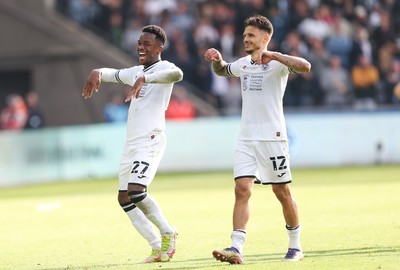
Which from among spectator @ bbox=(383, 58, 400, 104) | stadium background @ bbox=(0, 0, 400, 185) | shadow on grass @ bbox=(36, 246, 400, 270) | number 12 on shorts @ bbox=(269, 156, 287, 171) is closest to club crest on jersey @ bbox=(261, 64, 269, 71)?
number 12 on shorts @ bbox=(269, 156, 287, 171)

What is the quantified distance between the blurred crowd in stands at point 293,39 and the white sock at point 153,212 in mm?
17771

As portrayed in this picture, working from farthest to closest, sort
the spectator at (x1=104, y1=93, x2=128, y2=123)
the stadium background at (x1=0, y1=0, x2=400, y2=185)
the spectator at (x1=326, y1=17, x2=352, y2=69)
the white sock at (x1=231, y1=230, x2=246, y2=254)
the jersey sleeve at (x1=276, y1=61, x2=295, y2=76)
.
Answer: the spectator at (x1=326, y1=17, x2=352, y2=69) → the spectator at (x1=104, y1=93, x2=128, y2=123) → the stadium background at (x1=0, y1=0, x2=400, y2=185) → the jersey sleeve at (x1=276, y1=61, x2=295, y2=76) → the white sock at (x1=231, y1=230, x2=246, y2=254)

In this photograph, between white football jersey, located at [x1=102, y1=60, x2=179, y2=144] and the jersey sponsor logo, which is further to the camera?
white football jersey, located at [x1=102, y1=60, x2=179, y2=144]

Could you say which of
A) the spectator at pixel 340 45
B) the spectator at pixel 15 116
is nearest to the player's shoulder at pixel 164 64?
the spectator at pixel 15 116

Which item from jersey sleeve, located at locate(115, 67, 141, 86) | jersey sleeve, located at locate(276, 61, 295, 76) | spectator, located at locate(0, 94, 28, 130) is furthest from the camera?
spectator, located at locate(0, 94, 28, 130)

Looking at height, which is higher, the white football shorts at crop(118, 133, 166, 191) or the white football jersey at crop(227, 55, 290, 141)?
the white football jersey at crop(227, 55, 290, 141)

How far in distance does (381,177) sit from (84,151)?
326 inches

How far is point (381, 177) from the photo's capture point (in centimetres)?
2392

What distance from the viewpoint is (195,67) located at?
102 feet

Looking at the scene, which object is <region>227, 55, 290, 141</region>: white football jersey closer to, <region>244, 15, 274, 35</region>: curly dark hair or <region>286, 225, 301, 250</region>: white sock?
<region>244, 15, 274, 35</region>: curly dark hair

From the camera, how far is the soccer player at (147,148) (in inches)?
469

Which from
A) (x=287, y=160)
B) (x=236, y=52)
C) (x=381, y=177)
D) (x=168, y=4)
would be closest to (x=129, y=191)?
(x=287, y=160)

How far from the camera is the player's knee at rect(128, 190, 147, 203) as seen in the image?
11.8 metres

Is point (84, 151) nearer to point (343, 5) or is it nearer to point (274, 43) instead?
point (274, 43)
